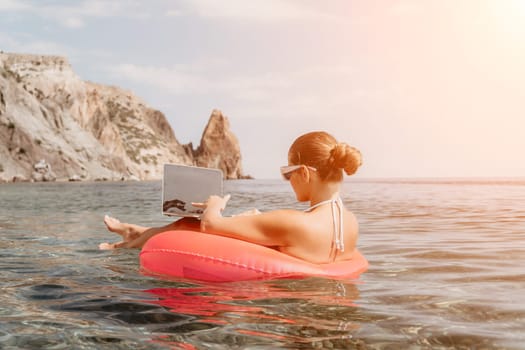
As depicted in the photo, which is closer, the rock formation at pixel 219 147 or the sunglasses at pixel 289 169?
the sunglasses at pixel 289 169

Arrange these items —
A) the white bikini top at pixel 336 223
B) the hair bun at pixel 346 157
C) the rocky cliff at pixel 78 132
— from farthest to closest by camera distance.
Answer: the rocky cliff at pixel 78 132 → the white bikini top at pixel 336 223 → the hair bun at pixel 346 157

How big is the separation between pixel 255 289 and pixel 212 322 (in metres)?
1.21

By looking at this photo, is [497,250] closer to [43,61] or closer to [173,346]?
[173,346]

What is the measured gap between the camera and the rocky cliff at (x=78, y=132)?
70.0 metres

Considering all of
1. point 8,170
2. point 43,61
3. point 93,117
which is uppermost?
point 43,61

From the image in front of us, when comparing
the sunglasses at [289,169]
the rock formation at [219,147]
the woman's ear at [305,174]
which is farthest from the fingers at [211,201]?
the rock formation at [219,147]

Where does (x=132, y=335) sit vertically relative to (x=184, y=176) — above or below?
below

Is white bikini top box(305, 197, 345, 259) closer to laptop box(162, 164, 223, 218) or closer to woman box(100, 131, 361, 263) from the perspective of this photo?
woman box(100, 131, 361, 263)

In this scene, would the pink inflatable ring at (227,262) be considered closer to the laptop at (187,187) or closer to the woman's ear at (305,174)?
the laptop at (187,187)

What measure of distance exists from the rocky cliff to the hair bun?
6593cm

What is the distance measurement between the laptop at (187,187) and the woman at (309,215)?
0.23 metres

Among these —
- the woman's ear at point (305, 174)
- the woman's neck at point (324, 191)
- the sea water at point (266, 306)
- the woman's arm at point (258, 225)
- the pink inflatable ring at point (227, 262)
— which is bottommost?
the sea water at point (266, 306)

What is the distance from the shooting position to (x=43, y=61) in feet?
351

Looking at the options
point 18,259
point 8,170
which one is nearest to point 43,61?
point 8,170
